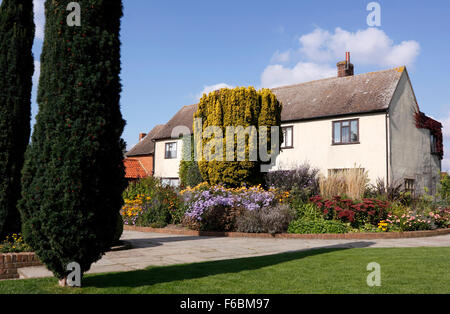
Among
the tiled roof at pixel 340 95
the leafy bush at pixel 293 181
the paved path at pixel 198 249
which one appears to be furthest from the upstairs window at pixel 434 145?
the paved path at pixel 198 249

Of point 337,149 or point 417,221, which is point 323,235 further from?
point 337,149

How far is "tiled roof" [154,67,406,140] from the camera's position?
20.3m

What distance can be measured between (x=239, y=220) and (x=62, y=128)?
26.9 ft

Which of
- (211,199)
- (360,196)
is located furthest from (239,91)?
(360,196)

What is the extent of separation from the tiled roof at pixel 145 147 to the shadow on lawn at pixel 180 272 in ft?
85.8

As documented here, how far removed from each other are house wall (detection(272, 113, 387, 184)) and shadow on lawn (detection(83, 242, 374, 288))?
12.6 m

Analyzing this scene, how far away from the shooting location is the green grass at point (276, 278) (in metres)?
4.91

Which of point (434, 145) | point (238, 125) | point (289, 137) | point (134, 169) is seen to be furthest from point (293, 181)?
point (134, 169)

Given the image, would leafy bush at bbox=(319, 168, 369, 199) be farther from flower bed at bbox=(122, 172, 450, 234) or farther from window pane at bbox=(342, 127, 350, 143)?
window pane at bbox=(342, 127, 350, 143)

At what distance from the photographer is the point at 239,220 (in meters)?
12.2

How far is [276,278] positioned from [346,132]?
648 inches

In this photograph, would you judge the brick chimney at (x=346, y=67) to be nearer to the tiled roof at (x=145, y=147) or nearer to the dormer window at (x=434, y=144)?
the dormer window at (x=434, y=144)
